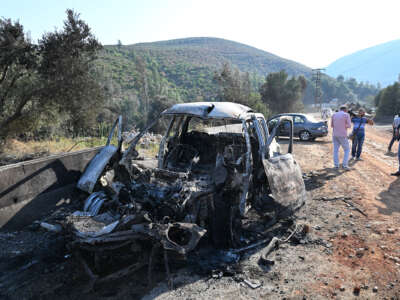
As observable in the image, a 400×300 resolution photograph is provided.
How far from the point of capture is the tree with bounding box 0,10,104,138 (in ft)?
28.4

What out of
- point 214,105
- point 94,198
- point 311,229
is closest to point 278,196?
point 311,229

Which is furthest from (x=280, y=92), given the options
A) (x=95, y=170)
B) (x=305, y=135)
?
(x=95, y=170)

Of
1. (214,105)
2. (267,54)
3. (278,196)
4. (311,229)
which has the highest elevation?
(267,54)

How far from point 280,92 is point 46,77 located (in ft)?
103

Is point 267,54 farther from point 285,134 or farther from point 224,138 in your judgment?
point 224,138

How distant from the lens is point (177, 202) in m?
3.75

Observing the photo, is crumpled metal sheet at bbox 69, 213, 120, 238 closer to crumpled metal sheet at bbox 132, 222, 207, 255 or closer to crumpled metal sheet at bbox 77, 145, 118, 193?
crumpled metal sheet at bbox 132, 222, 207, 255

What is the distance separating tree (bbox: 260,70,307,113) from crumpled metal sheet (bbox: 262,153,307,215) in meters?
31.9

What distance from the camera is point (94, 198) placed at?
444 centimetres

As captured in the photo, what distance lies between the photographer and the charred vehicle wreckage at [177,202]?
3326 millimetres

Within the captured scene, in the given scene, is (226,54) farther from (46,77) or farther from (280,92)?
→ (46,77)

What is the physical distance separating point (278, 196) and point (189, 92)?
55508 millimetres

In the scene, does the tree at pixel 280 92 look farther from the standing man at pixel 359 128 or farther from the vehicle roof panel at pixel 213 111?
the vehicle roof panel at pixel 213 111

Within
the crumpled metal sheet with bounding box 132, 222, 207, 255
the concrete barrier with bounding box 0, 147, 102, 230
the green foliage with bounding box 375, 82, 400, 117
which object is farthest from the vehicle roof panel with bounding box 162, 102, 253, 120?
the green foliage with bounding box 375, 82, 400, 117
